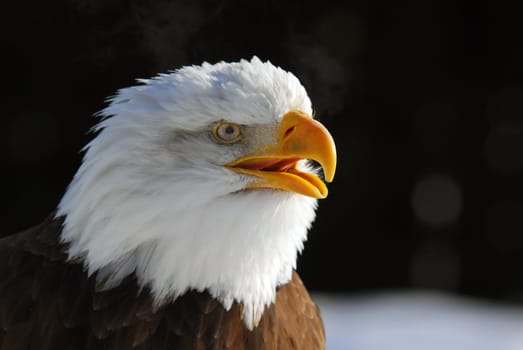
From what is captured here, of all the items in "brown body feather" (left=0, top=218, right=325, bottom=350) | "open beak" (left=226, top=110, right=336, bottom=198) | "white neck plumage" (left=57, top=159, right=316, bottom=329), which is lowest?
"brown body feather" (left=0, top=218, right=325, bottom=350)

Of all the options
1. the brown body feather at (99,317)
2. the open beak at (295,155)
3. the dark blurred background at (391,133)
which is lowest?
the brown body feather at (99,317)

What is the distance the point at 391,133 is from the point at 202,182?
317 centimetres

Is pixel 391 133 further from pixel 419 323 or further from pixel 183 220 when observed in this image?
pixel 183 220

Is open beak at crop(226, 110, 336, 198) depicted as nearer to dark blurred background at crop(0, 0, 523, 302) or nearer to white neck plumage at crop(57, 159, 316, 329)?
white neck plumage at crop(57, 159, 316, 329)

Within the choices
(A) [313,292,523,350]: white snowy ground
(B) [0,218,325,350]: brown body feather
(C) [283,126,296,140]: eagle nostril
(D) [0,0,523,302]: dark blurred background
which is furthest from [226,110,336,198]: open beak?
(A) [313,292,523,350]: white snowy ground

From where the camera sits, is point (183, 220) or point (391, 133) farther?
point (391, 133)

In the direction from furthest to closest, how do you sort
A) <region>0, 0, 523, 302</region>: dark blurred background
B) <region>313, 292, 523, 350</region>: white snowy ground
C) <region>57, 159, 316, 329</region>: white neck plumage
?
<region>0, 0, 523, 302</region>: dark blurred background, <region>313, 292, 523, 350</region>: white snowy ground, <region>57, 159, 316, 329</region>: white neck plumage

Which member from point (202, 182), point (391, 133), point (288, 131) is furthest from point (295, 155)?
point (391, 133)

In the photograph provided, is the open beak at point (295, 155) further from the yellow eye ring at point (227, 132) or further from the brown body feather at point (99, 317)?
the brown body feather at point (99, 317)

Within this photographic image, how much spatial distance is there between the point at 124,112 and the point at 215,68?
0.73 ft

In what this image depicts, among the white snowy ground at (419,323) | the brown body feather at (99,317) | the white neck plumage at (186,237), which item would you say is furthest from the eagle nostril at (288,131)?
the white snowy ground at (419,323)

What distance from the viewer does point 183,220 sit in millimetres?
1745

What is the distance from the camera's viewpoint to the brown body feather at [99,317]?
1.84 m

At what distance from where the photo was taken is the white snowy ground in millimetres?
3771
